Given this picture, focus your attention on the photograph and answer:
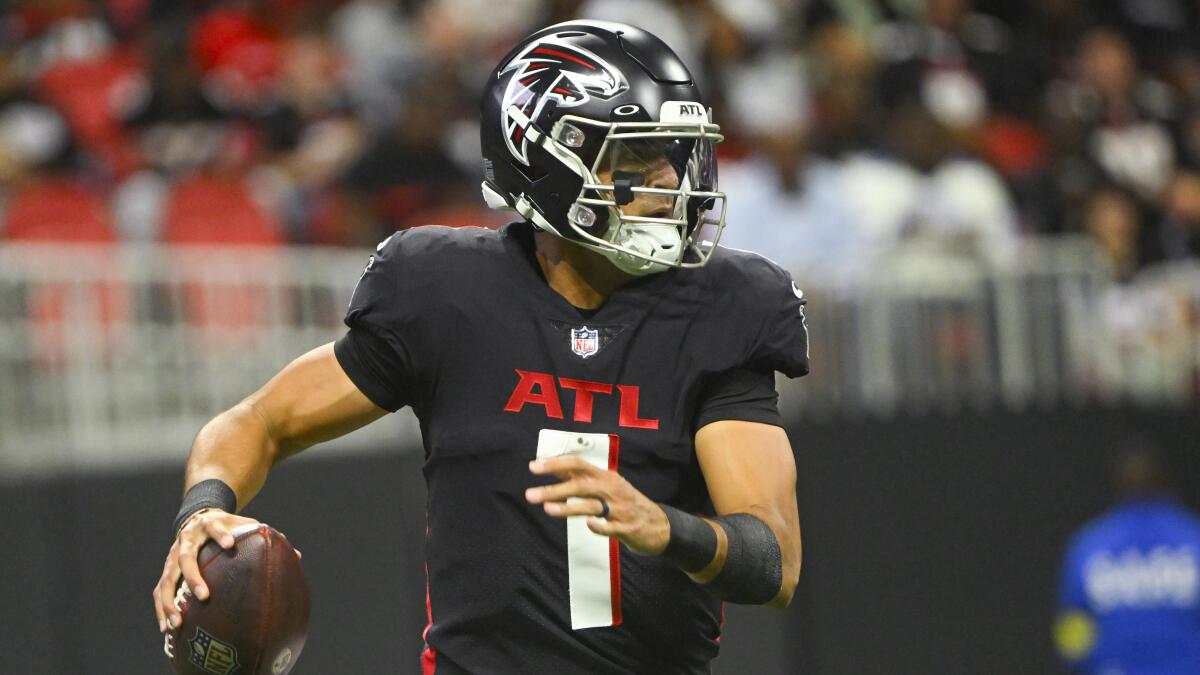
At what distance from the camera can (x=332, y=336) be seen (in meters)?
6.95

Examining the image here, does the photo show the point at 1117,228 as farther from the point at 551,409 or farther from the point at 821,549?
the point at 551,409

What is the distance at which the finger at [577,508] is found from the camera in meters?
2.59

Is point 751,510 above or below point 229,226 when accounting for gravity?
below

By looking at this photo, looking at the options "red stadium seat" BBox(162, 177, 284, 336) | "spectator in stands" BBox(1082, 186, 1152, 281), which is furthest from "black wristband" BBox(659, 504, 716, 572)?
"spectator in stands" BBox(1082, 186, 1152, 281)

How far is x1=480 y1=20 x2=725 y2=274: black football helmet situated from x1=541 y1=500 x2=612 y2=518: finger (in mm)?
619

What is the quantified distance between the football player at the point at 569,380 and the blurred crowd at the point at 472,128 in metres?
4.43

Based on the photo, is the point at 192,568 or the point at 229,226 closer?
the point at 192,568

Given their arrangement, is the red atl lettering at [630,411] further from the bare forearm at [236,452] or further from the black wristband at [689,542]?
the bare forearm at [236,452]

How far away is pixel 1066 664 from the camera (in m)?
8.24

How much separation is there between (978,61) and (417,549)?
536 centimetres

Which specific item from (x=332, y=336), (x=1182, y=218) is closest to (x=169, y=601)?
(x=332, y=336)

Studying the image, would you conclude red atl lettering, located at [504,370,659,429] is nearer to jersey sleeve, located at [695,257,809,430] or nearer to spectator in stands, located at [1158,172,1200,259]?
jersey sleeve, located at [695,257,809,430]

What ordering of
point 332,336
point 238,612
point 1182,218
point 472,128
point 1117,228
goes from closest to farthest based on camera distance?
1. point 238,612
2. point 332,336
3. point 472,128
4. point 1117,228
5. point 1182,218

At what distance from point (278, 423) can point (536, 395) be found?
507 mm
